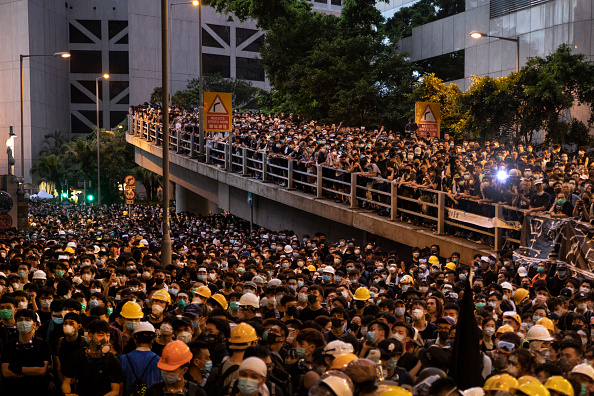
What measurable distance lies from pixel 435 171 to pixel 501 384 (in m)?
13.2

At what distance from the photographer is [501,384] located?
5.07m

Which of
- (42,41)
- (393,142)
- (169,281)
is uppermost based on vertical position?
(42,41)

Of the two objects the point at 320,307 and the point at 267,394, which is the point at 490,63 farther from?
the point at 267,394

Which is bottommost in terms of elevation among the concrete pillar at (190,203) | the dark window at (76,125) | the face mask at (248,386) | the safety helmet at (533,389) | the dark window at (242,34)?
the concrete pillar at (190,203)

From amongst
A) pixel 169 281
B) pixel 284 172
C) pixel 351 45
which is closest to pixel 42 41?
pixel 351 45

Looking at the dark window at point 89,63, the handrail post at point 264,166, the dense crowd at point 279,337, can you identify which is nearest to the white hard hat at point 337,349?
the dense crowd at point 279,337

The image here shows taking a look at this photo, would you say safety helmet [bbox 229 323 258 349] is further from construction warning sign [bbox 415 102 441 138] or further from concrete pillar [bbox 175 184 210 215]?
concrete pillar [bbox 175 184 210 215]

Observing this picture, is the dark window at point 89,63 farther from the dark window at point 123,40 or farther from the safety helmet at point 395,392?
the safety helmet at point 395,392

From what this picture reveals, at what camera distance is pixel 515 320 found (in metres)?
8.36

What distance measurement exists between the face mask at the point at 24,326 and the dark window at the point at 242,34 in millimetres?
81865

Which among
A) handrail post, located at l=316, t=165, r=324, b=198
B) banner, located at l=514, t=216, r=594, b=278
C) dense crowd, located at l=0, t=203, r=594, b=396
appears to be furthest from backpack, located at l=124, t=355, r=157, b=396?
handrail post, located at l=316, t=165, r=324, b=198

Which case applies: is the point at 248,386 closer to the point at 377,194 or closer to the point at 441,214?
the point at 441,214

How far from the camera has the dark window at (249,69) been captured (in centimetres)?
8700

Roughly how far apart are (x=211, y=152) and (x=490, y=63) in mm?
15939
